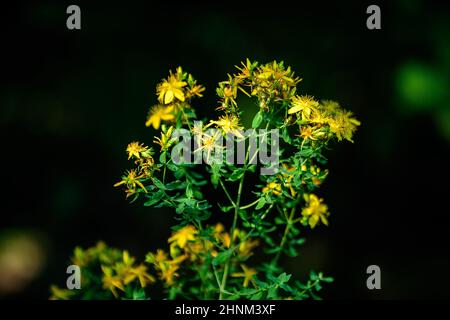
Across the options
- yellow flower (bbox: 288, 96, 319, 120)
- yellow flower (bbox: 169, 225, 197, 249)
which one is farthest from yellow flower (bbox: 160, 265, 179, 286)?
yellow flower (bbox: 288, 96, 319, 120)

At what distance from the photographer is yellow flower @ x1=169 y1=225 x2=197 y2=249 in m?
1.16

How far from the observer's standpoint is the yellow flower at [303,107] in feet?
3.61

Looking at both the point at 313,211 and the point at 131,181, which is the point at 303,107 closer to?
the point at 313,211

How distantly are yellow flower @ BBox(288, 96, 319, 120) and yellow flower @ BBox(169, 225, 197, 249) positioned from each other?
34cm

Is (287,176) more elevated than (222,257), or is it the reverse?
(287,176)

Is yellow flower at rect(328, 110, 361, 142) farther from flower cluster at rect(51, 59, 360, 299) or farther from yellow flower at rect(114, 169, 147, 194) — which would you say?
yellow flower at rect(114, 169, 147, 194)

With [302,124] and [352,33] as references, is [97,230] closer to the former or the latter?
[352,33]

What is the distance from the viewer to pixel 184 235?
3.84ft

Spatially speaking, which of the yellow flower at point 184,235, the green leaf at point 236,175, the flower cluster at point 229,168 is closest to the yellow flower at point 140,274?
the flower cluster at point 229,168

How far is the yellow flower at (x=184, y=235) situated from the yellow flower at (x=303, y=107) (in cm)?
34

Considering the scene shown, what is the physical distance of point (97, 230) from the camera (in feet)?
9.23

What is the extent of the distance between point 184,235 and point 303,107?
0.38m
